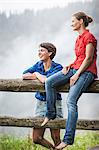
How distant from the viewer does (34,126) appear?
3.46m

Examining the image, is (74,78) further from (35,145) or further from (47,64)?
(35,145)

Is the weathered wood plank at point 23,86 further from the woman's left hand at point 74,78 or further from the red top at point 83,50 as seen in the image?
the red top at point 83,50

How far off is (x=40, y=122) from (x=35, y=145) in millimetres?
395

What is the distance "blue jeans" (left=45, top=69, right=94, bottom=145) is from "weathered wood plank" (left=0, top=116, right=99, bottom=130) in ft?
0.35

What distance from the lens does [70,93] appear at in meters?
3.28

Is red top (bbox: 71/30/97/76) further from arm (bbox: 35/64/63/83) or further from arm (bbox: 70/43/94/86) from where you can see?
arm (bbox: 35/64/63/83)

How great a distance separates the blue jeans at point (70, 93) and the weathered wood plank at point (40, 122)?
107 millimetres

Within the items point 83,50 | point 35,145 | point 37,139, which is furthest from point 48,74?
point 35,145

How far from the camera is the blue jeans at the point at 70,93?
3213mm

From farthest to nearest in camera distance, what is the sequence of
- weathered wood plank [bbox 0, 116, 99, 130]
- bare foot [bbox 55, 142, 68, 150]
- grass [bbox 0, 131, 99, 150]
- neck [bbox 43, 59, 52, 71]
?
1. grass [bbox 0, 131, 99, 150]
2. neck [bbox 43, 59, 52, 71]
3. weathered wood plank [bbox 0, 116, 99, 130]
4. bare foot [bbox 55, 142, 68, 150]

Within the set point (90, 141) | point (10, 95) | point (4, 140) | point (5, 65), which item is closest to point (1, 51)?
point (5, 65)

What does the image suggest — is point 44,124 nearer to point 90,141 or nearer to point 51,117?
point 51,117

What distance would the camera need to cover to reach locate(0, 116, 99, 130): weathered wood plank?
3.39 metres

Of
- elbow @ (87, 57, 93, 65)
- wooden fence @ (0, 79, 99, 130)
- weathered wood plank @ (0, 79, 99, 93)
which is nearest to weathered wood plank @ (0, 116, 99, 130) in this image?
wooden fence @ (0, 79, 99, 130)
